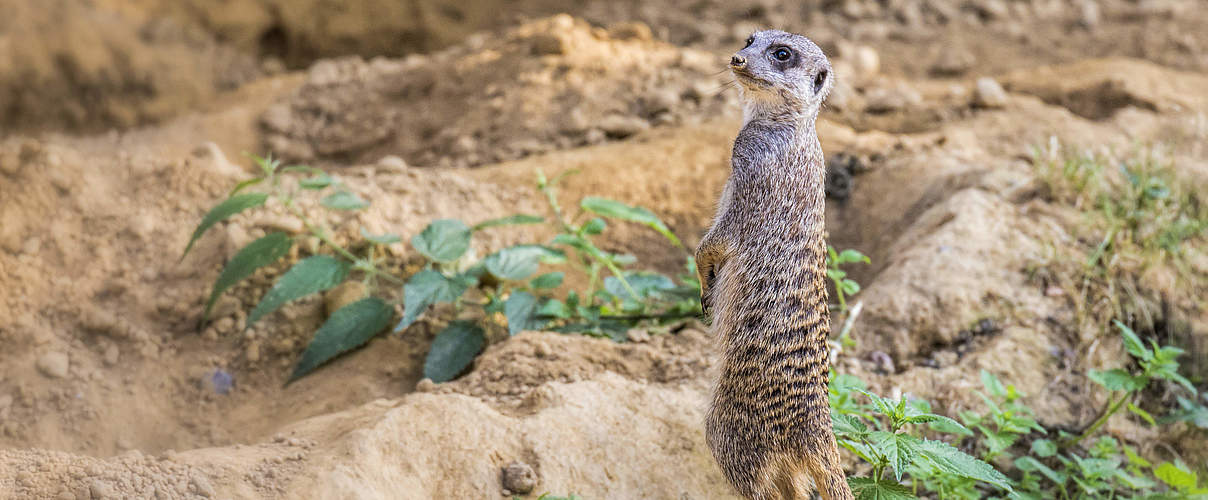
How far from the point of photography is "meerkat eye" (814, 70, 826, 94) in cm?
235

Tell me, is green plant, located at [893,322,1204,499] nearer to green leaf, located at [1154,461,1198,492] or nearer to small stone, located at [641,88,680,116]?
green leaf, located at [1154,461,1198,492]

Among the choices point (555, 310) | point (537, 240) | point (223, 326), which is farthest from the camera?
point (537, 240)

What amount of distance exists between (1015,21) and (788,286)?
4.73 meters

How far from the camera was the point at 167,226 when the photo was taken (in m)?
3.29

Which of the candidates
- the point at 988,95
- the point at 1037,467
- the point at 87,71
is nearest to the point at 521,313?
the point at 1037,467

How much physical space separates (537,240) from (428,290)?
0.91m

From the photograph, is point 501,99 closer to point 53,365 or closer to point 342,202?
point 342,202

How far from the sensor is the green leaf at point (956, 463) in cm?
195

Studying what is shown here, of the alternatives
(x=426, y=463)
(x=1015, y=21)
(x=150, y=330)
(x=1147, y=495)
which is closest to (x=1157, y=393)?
(x=1147, y=495)

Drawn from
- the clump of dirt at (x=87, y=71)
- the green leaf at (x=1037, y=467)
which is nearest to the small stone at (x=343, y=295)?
the green leaf at (x=1037, y=467)

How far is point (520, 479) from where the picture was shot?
7.00 feet

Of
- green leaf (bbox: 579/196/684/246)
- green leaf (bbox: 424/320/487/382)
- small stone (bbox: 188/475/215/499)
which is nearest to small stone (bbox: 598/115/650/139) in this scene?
green leaf (bbox: 579/196/684/246)

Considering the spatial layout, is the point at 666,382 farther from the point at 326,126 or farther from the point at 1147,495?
the point at 326,126

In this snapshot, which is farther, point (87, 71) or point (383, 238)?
point (87, 71)
